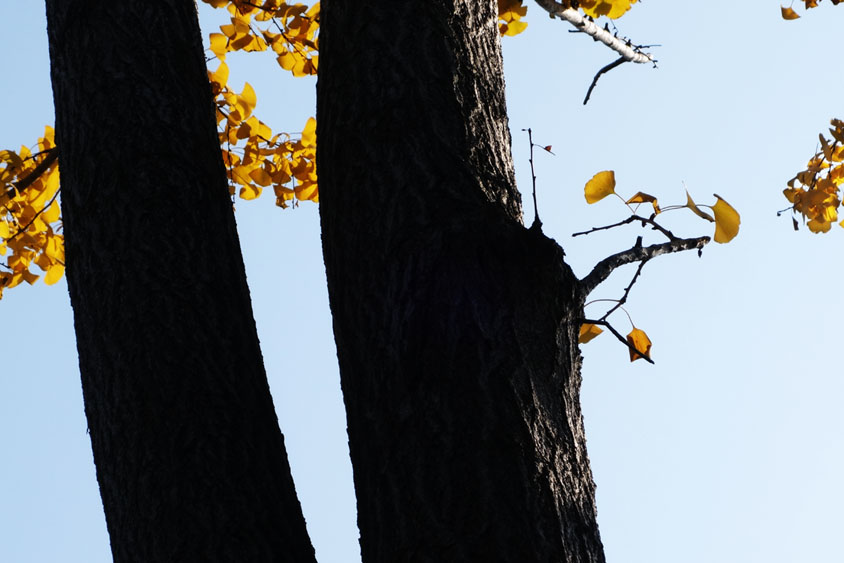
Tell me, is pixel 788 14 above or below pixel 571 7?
above

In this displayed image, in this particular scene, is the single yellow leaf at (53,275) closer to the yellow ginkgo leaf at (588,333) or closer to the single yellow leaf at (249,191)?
the single yellow leaf at (249,191)

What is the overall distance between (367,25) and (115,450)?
83cm

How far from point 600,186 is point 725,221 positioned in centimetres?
26

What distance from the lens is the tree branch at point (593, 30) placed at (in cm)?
241

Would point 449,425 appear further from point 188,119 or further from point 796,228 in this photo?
point 796,228

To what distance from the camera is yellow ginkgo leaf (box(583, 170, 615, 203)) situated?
169 centimetres

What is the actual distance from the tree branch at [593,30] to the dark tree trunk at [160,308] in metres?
1.20

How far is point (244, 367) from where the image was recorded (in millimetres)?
1400

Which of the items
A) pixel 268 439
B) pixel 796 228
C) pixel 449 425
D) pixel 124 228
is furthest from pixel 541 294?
pixel 796 228

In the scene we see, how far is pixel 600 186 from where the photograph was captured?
1716 millimetres

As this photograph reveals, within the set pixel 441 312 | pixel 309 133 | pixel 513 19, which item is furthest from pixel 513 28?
pixel 441 312

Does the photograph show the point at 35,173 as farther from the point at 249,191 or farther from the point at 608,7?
the point at 608,7

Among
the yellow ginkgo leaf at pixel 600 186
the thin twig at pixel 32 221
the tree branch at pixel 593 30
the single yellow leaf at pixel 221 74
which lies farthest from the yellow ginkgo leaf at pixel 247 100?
the yellow ginkgo leaf at pixel 600 186

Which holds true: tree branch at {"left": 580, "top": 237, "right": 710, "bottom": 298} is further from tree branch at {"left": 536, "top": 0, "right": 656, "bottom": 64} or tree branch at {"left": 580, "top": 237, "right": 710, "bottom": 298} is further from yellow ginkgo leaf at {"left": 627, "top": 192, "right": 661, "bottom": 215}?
tree branch at {"left": 536, "top": 0, "right": 656, "bottom": 64}
